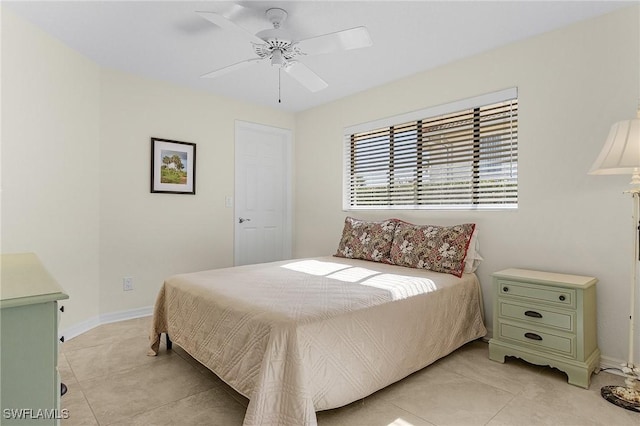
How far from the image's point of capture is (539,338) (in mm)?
2271

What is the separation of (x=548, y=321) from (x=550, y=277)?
290 millimetres

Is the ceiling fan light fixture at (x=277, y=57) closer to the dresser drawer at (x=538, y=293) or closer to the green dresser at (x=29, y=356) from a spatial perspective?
the green dresser at (x=29, y=356)

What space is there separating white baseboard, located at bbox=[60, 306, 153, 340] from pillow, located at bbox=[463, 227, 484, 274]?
3.06m

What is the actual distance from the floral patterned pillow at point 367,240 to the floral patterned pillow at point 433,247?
0.10 metres

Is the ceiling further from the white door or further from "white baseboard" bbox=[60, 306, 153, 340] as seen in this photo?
"white baseboard" bbox=[60, 306, 153, 340]

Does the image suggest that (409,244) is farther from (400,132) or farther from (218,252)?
(218,252)

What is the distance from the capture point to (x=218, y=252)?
13.3 feet

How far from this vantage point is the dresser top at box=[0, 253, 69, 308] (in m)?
0.95

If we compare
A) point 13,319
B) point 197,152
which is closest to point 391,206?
point 197,152

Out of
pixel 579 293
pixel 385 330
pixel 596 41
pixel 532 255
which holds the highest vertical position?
pixel 596 41

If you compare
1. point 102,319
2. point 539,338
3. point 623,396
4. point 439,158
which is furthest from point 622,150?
point 102,319

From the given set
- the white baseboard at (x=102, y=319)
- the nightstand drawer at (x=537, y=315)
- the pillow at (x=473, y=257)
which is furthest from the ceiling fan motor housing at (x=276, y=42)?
the white baseboard at (x=102, y=319)

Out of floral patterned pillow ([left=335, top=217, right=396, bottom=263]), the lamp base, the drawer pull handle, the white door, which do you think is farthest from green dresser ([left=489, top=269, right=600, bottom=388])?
the white door

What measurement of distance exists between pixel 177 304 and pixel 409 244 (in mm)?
1898
